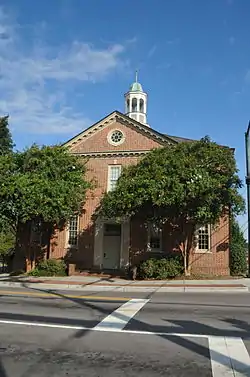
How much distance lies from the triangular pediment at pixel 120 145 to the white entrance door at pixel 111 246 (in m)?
4.87

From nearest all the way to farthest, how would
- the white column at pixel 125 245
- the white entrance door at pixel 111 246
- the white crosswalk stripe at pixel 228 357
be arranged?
the white crosswalk stripe at pixel 228 357
the white column at pixel 125 245
the white entrance door at pixel 111 246

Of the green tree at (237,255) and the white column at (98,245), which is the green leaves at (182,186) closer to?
the green tree at (237,255)

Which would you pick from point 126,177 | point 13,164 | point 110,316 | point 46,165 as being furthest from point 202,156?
point 110,316

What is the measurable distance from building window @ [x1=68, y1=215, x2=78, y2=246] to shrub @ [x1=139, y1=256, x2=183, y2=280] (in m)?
5.89

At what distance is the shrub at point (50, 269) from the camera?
75.5 feet

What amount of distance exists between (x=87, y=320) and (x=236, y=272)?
1541 centimetres

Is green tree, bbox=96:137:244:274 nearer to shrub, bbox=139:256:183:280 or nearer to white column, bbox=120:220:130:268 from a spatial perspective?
shrub, bbox=139:256:183:280

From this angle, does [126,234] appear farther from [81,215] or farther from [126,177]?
[126,177]

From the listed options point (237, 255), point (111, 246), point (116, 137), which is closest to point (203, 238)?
point (237, 255)

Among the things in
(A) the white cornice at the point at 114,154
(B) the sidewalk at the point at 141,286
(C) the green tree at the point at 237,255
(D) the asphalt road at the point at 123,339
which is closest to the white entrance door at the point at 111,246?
(A) the white cornice at the point at 114,154

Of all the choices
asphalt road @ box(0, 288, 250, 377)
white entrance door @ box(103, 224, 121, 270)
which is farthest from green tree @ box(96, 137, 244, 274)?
asphalt road @ box(0, 288, 250, 377)

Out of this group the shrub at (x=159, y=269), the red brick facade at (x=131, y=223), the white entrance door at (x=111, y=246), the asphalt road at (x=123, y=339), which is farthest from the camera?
the white entrance door at (x=111, y=246)

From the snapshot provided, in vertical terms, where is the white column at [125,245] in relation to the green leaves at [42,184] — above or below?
below

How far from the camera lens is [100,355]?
6.39 meters
